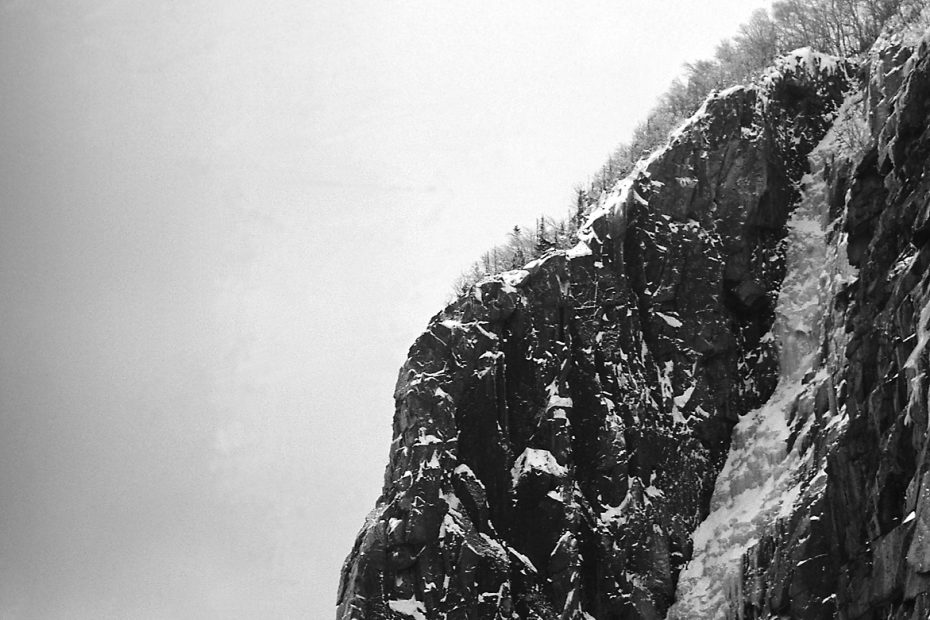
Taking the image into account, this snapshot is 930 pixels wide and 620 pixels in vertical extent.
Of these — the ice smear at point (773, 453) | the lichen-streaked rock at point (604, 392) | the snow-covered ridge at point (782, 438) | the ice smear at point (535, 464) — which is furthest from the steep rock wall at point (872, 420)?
the ice smear at point (535, 464)

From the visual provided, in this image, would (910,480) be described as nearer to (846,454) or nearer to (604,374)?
(846,454)

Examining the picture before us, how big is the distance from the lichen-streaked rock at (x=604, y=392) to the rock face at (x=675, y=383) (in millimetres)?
131

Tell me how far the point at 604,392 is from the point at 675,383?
438 cm

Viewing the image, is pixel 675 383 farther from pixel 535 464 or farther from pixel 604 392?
pixel 535 464

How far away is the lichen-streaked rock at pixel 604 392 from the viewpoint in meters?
95.8

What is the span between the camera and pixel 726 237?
104500 mm

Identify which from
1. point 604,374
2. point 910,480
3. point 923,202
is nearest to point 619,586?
point 604,374

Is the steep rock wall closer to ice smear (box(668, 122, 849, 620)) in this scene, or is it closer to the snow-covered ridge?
the snow-covered ridge

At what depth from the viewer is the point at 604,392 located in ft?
332

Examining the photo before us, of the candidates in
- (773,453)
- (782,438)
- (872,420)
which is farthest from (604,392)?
(872,420)

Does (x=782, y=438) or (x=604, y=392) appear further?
(x=604, y=392)

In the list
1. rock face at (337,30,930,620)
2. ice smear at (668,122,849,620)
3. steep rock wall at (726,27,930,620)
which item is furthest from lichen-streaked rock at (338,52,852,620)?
steep rock wall at (726,27,930,620)

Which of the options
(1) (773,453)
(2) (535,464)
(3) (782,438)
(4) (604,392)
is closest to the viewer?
(1) (773,453)

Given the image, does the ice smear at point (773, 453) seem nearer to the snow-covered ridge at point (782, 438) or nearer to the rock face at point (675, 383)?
the snow-covered ridge at point (782, 438)
